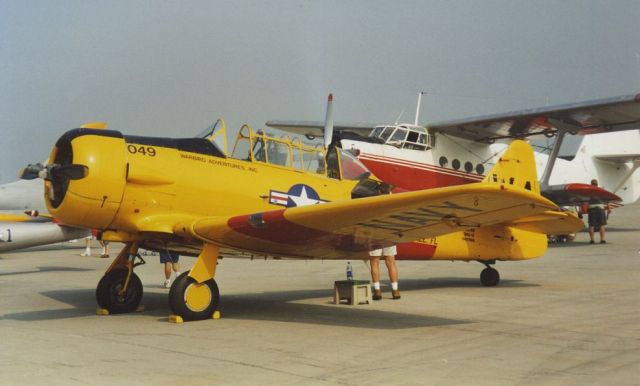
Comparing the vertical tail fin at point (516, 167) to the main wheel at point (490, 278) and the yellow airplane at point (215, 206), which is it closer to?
the main wheel at point (490, 278)

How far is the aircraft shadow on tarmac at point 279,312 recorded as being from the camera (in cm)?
820

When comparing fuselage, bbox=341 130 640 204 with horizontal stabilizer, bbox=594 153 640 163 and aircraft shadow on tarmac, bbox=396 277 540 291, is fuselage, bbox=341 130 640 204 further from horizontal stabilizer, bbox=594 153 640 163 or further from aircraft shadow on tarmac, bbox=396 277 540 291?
aircraft shadow on tarmac, bbox=396 277 540 291

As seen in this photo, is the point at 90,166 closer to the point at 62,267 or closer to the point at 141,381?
the point at 141,381

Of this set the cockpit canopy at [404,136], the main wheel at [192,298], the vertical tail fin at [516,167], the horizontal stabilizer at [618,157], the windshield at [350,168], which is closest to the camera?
the main wheel at [192,298]

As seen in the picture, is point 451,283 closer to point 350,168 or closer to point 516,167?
point 516,167

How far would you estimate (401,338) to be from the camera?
6.98 meters

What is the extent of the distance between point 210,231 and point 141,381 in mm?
3358

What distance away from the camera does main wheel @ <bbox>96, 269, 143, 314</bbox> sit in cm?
923

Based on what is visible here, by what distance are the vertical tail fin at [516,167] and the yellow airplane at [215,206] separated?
2557mm

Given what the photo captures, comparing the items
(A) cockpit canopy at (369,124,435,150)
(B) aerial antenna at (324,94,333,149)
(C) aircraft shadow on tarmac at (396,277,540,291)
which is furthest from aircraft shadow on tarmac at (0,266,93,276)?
(A) cockpit canopy at (369,124,435,150)

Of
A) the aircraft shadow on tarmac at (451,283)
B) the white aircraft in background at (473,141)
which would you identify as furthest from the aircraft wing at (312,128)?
the aircraft shadow on tarmac at (451,283)

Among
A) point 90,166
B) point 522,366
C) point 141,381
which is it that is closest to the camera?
point 141,381

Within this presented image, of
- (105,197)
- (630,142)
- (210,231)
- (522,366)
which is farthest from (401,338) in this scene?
(630,142)

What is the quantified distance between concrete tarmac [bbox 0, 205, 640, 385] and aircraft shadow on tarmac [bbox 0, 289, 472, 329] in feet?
0.07
